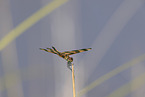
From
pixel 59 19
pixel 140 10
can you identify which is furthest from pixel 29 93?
pixel 140 10

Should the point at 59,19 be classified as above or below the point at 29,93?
above

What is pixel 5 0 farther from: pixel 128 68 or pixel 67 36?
pixel 128 68

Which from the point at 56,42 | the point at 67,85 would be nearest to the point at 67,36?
the point at 56,42

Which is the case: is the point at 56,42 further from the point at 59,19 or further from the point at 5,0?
the point at 5,0

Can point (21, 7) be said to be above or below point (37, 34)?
above

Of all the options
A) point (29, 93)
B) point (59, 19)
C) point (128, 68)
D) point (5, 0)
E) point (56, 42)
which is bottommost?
point (29, 93)

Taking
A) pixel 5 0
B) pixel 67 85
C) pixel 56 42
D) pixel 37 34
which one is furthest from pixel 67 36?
pixel 5 0

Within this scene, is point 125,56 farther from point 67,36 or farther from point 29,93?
point 29,93

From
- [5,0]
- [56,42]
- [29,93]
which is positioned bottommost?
[29,93]
